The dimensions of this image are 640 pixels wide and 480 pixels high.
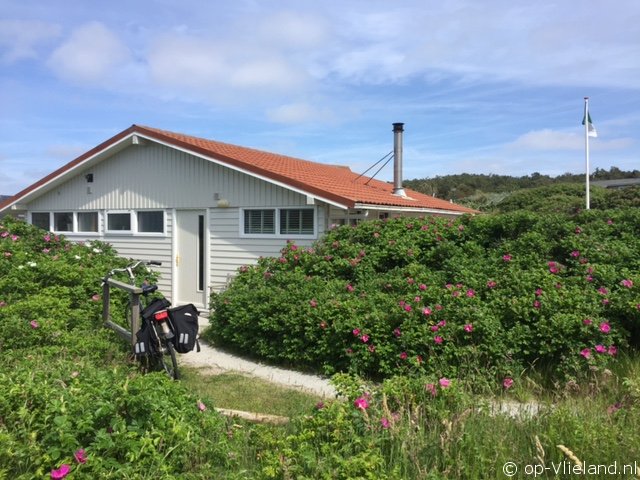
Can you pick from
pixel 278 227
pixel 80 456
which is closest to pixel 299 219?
pixel 278 227

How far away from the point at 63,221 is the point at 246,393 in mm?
11108

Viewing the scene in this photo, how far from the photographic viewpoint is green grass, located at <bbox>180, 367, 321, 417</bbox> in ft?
16.7

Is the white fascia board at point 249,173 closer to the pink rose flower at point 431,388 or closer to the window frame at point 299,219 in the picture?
the window frame at point 299,219

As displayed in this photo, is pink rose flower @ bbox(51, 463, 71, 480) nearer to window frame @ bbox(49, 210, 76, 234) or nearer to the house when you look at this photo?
the house

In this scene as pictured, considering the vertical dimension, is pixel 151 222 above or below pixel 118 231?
above

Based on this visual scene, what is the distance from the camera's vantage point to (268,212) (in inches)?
417

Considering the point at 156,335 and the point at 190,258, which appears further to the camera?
the point at 190,258

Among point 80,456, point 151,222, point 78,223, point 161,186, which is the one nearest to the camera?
point 80,456

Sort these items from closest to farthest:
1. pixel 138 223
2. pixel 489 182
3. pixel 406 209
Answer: pixel 406 209 → pixel 138 223 → pixel 489 182

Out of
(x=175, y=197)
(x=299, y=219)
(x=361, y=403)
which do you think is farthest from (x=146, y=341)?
(x=175, y=197)

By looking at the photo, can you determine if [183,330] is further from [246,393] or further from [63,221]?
[63,221]

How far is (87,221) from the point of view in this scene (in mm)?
13945

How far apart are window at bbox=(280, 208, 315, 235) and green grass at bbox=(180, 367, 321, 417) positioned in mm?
4091

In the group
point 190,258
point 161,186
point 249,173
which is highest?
point 249,173
